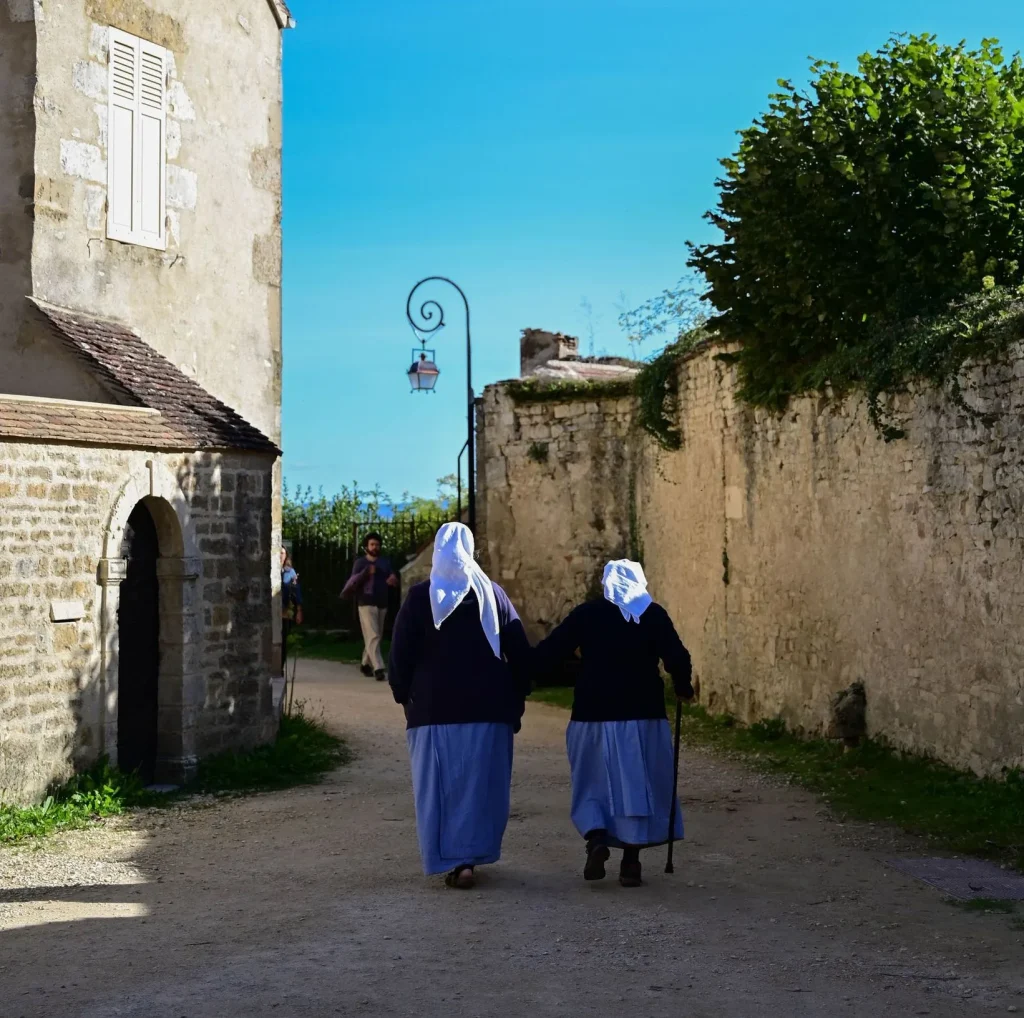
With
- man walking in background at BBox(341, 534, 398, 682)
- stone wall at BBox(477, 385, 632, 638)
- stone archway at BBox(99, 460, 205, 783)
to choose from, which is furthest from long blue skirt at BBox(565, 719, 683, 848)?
man walking in background at BBox(341, 534, 398, 682)

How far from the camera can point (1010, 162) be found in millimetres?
10727

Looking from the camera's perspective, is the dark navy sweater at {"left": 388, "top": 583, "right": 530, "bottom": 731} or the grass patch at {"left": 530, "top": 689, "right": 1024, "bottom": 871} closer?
the dark navy sweater at {"left": 388, "top": 583, "right": 530, "bottom": 731}

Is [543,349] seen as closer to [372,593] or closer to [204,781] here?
[372,593]

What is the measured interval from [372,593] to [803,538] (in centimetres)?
735

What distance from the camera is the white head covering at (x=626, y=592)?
767cm

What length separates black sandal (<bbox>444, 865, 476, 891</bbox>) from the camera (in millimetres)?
7191

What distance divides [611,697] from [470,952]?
1927mm

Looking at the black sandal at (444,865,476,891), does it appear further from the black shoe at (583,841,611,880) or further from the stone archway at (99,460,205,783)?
the stone archway at (99,460,205,783)

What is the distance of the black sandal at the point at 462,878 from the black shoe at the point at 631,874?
2.47 ft

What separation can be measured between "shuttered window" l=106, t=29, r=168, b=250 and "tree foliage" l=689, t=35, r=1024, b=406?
4.91m

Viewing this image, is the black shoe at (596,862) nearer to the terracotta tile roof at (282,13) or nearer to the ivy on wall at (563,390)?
the terracotta tile roof at (282,13)

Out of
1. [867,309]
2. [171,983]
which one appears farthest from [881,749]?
[171,983]

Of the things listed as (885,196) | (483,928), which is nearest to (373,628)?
(885,196)

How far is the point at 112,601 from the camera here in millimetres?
10297
